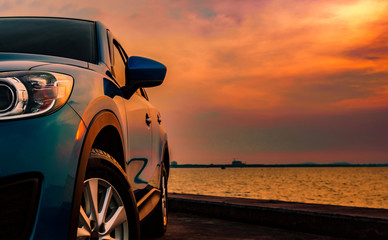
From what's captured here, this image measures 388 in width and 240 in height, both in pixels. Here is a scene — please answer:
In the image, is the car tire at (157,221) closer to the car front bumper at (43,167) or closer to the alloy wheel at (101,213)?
the alloy wheel at (101,213)

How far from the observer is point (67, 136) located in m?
2.08

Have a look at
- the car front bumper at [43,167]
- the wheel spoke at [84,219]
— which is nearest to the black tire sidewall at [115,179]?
the wheel spoke at [84,219]

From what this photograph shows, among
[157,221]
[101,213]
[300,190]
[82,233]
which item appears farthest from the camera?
[300,190]

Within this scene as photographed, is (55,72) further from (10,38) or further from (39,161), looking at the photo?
(10,38)

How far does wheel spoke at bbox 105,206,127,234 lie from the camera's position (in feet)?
8.59

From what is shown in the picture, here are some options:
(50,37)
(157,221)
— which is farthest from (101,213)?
(157,221)

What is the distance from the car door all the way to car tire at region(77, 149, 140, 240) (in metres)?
0.47

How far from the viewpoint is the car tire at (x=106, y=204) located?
2393mm

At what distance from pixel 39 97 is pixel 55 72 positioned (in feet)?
0.68

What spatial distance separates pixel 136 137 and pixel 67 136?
1.54m

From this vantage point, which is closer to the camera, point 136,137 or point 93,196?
point 93,196

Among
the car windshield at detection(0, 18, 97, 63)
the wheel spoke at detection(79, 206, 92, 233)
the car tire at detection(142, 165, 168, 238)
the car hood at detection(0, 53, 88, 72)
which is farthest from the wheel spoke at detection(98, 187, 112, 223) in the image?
the car tire at detection(142, 165, 168, 238)

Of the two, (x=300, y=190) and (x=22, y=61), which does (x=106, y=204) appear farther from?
(x=300, y=190)

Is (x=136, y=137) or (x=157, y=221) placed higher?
(x=136, y=137)
